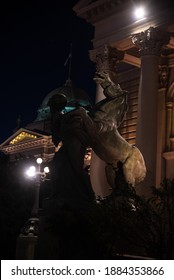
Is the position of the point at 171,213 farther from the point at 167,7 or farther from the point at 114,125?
the point at 167,7

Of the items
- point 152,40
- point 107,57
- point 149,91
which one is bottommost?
point 149,91

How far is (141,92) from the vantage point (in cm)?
2508

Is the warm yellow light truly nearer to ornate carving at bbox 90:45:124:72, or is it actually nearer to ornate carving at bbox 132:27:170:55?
ornate carving at bbox 90:45:124:72

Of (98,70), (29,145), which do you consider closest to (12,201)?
(98,70)

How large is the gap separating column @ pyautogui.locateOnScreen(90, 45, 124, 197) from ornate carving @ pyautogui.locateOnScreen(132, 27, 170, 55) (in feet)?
6.97

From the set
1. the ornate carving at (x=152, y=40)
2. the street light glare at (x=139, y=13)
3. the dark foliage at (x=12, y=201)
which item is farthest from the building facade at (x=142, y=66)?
the dark foliage at (x=12, y=201)

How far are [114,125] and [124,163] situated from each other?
0.75 meters

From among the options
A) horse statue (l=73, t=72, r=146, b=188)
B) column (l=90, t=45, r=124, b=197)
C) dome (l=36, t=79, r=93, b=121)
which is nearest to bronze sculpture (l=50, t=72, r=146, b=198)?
horse statue (l=73, t=72, r=146, b=188)

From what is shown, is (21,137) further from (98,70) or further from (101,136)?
(101,136)

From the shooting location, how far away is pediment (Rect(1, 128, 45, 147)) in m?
59.8

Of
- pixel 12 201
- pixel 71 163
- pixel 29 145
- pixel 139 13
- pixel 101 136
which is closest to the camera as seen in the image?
pixel 71 163

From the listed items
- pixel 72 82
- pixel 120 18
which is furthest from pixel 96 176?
pixel 72 82

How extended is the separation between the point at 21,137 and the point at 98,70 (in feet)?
117

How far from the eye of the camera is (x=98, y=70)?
26969 millimetres
